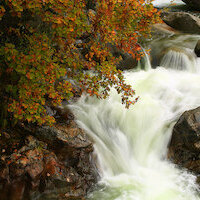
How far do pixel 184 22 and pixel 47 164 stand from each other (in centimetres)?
1057

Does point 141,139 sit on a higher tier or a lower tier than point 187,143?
higher

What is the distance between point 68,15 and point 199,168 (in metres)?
3.93

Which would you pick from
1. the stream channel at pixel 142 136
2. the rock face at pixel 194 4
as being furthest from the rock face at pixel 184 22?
the rock face at pixel 194 4

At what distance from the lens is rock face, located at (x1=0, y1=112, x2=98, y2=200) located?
12.0ft

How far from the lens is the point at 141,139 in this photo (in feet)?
18.8

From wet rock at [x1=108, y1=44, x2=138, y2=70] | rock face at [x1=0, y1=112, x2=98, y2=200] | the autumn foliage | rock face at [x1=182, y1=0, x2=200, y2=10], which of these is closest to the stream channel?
rock face at [x1=0, y1=112, x2=98, y2=200]

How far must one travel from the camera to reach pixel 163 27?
12141 millimetres

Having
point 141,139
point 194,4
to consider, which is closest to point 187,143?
point 141,139

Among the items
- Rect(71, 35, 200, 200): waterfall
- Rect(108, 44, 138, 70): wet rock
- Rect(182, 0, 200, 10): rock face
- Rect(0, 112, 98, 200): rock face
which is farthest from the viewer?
Rect(182, 0, 200, 10): rock face

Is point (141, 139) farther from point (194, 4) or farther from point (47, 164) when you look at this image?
point (194, 4)

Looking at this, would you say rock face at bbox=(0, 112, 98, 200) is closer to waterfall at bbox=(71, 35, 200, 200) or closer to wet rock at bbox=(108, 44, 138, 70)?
waterfall at bbox=(71, 35, 200, 200)

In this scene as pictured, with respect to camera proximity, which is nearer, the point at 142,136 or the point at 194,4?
the point at 142,136

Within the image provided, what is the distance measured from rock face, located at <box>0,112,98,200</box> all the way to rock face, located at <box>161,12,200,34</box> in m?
9.27

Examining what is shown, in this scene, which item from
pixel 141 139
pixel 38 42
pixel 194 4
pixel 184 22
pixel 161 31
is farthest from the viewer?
pixel 194 4
